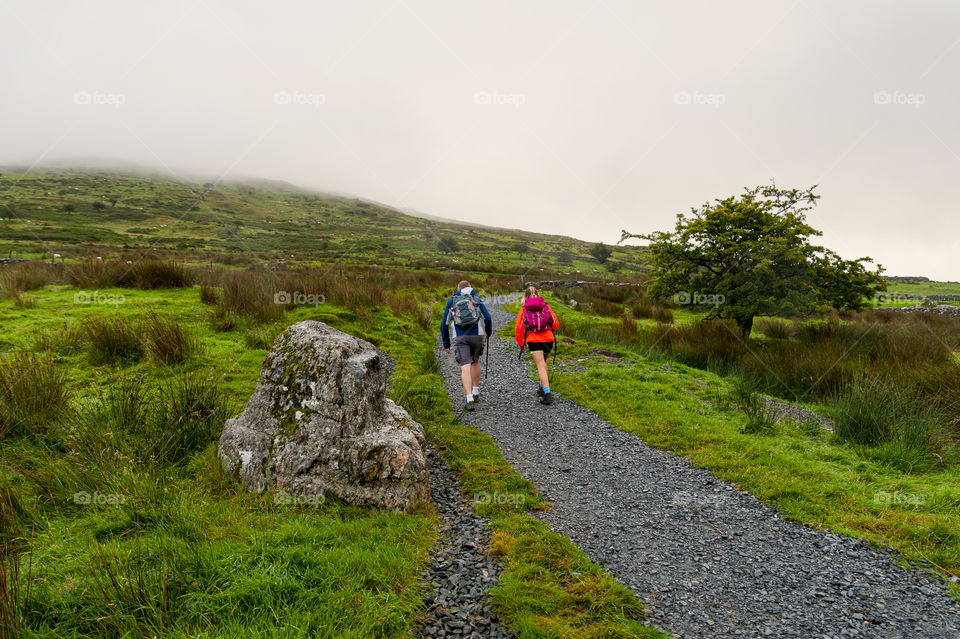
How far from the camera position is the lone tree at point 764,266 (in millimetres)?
13570

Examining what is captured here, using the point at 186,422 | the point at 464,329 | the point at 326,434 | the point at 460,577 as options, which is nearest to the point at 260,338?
the point at 186,422

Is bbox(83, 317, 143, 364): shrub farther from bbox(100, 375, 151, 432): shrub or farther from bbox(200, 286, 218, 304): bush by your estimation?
bbox(200, 286, 218, 304): bush

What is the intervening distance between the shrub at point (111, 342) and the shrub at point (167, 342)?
259 millimetres

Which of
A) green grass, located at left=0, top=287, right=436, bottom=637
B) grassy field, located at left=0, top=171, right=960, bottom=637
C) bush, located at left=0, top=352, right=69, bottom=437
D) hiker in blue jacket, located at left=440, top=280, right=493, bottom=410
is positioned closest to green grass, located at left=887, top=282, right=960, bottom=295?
grassy field, located at left=0, top=171, right=960, bottom=637

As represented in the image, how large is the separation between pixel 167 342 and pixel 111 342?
3.27 ft

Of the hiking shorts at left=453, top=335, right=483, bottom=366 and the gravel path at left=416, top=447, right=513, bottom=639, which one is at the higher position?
the hiking shorts at left=453, top=335, right=483, bottom=366

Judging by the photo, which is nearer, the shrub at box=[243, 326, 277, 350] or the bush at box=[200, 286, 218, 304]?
the shrub at box=[243, 326, 277, 350]

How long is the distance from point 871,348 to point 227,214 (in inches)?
4818

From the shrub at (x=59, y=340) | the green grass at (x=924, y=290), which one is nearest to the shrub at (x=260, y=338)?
the shrub at (x=59, y=340)

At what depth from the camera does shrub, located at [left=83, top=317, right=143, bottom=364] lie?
7.33 m

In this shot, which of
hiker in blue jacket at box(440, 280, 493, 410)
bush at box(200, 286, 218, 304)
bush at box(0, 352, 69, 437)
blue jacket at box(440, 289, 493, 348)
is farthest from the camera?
bush at box(200, 286, 218, 304)

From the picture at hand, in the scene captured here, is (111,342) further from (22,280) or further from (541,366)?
(22,280)

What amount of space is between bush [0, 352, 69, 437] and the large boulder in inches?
85.3

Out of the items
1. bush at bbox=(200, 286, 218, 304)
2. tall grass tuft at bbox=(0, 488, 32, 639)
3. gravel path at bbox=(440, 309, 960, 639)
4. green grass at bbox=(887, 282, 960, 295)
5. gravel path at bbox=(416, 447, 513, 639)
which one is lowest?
gravel path at bbox=(416, 447, 513, 639)
